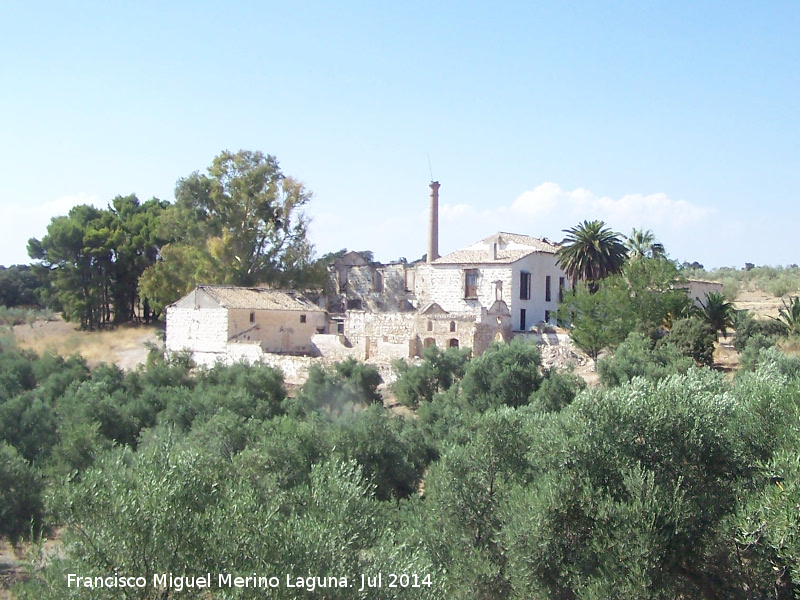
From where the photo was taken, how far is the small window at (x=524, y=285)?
40.1m

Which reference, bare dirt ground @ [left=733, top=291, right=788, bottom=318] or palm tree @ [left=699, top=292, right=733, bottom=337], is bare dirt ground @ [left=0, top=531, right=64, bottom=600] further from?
bare dirt ground @ [left=733, top=291, right=788, bottom=318]

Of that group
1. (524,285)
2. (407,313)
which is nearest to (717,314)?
(524,285)

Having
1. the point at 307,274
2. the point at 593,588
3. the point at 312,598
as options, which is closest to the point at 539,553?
the point at 593,588

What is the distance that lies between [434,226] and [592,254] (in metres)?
9.62

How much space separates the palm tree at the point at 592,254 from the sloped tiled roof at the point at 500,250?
272 cm

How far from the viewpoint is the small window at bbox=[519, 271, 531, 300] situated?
40.1 m

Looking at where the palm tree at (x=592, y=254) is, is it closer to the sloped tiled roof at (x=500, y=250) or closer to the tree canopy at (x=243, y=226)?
the sloped tiled roof at (x=500, y=250)

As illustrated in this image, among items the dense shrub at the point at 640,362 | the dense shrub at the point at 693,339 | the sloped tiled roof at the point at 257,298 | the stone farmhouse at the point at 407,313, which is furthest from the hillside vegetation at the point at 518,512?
the sloped tiled roof at the point at 257,298

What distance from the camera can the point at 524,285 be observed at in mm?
40312

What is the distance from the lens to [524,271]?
1588 inches

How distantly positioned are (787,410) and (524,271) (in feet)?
93.1

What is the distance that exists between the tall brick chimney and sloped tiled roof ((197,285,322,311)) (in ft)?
25.8

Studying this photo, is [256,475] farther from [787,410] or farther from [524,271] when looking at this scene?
[524,271]

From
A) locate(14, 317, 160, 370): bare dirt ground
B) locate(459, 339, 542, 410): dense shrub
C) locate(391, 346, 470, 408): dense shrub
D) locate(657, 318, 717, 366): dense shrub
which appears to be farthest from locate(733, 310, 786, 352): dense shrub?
locate(14, 317, 160, 370): bare dirt ground
